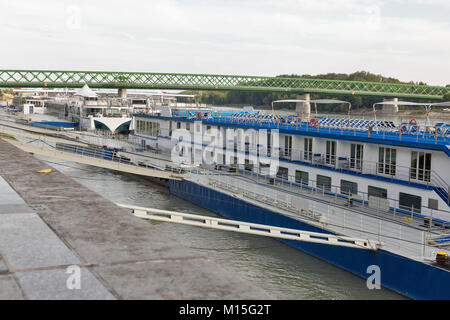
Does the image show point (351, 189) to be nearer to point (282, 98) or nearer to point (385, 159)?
point (385, 159)

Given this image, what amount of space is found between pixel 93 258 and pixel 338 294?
536 inches

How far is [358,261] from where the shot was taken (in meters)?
17.7

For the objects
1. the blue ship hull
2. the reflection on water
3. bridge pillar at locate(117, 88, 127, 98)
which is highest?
bridge pillar at locate(117, 88, 127, 98)

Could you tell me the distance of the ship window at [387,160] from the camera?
68.7 ft

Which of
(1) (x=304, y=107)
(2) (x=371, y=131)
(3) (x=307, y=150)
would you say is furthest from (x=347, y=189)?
(1) (x=304, y=107)

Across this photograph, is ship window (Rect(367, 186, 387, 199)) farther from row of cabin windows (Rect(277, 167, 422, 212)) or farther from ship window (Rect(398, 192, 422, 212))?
ship window (Rect(398, 192, 422, 212))

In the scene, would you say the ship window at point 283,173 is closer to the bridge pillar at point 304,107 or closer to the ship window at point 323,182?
the ship window at point 323,182

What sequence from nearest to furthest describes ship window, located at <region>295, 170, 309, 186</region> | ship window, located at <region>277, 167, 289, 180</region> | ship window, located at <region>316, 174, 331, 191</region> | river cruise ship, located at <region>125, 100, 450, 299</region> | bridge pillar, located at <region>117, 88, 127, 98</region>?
river cruise ship, located at <region>125, 100, 450, 299</region>
ship window, located at <region>316, 174, 331, 191</region>
ship window, located at <region>295, 170, 309, 186</region>
ship window, located at <region>277, 167, 289, 180</region>
bridge pillar, located at <region>117, 88, 127, 98</region>

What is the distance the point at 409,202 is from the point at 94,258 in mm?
17320

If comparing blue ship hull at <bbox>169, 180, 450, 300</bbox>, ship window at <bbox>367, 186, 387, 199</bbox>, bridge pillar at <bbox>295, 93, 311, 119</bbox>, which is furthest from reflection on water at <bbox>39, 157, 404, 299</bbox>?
bridge pillar at <bbox>295, 93, 311, 119</bbox>

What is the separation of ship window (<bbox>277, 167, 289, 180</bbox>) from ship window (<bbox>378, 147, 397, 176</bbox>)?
19.1 ft

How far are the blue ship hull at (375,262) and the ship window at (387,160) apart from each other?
14.0 ft

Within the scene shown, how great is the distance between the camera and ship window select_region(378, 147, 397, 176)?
21.0 metres
